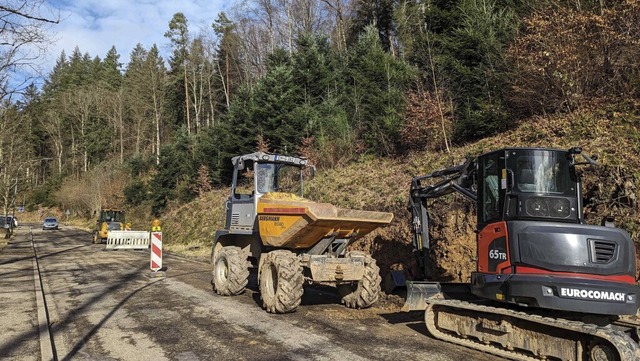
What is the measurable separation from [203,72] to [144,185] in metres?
14.5

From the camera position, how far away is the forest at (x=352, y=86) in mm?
13531

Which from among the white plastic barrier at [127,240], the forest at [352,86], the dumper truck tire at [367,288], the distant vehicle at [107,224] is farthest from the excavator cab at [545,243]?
the distant vehicle at [107,224]

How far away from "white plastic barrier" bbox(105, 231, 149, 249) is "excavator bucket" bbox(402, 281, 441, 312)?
20089 millimetres

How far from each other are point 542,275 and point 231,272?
20.2 ft

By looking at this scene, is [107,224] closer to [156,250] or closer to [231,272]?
[156,250]

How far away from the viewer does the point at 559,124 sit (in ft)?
43.5

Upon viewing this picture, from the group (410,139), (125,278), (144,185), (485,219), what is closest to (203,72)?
(144,185)

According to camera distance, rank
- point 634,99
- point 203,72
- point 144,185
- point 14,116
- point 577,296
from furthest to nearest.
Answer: point 203,72 < point 144,185 < point 14,116 < point 634,99 < point 577,296

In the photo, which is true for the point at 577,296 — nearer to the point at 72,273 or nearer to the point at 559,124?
the point at 559,124

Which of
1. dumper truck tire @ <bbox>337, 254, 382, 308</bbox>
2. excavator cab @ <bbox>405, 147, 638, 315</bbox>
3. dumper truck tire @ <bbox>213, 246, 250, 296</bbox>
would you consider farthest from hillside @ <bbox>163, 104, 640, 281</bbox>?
excavator cab @ <bbox>405, 147, 638, 315</bbox>

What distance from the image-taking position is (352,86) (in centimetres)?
2727

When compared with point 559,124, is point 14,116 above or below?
above

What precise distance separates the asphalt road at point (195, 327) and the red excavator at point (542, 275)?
A: 480 mm

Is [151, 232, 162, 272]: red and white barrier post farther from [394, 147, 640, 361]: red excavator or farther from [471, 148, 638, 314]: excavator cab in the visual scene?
[471, 148, 638, 314]: excavator cab
